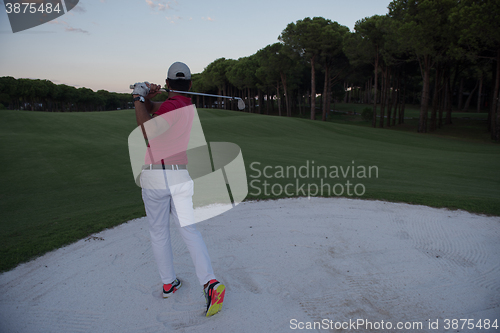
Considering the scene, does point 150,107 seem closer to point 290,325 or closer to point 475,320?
point 290,325

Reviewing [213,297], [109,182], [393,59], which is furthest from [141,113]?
[393,59]

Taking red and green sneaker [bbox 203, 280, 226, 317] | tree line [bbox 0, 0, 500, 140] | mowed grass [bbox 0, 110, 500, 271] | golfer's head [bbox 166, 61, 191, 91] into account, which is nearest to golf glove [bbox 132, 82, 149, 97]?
golfer's head [bbox 166, 61, 191, 91]

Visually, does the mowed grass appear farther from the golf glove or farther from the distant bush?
the distant bush

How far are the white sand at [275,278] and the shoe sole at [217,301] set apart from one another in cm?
11

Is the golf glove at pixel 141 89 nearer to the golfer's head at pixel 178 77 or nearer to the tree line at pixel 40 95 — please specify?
the golfer's head at pixel 178 77

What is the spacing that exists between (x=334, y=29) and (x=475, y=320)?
42.6 metres

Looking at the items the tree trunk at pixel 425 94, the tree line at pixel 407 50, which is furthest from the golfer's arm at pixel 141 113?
the tree trunk at pixel 425 94

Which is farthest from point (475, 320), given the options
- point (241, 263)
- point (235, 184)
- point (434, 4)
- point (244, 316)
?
point (434, 4)

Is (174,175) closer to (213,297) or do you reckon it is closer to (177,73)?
(177,73)

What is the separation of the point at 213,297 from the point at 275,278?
1.04 metres

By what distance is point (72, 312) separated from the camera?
3.27 m

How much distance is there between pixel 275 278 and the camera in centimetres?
392

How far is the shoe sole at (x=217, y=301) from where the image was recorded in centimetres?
318

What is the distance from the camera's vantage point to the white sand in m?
3.19
